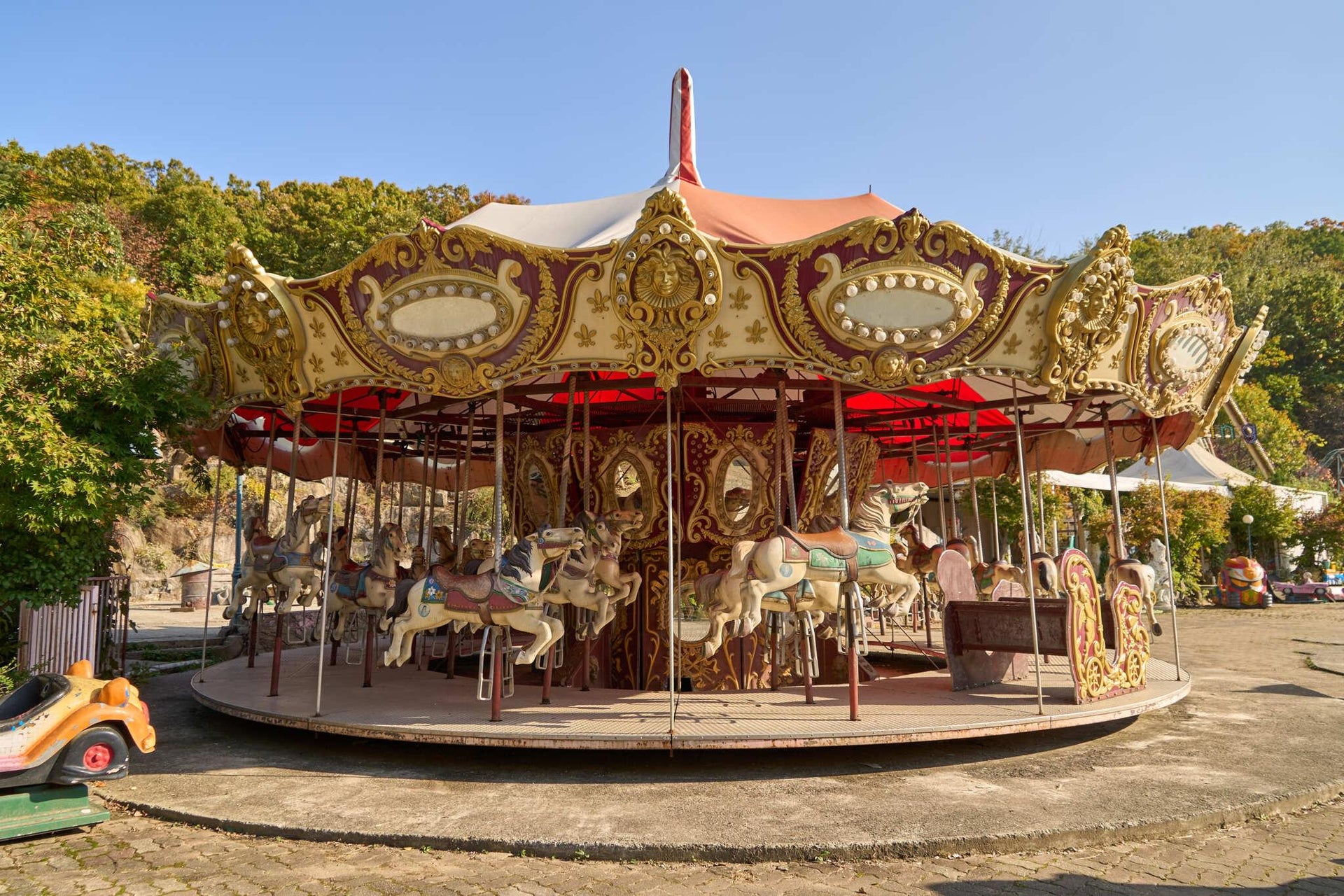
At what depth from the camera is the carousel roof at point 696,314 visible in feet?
21.9

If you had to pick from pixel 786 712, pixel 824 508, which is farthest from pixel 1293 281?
pixel 786 712

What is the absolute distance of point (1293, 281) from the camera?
157ft

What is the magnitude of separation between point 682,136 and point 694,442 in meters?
3.80

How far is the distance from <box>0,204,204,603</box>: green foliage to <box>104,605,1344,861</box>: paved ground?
1929 millimetres

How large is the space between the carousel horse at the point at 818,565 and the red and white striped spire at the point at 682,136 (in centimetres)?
453

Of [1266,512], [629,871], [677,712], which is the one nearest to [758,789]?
[677,712]

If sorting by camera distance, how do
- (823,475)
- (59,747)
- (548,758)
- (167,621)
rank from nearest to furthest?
(59,747), (548,758), (823,475), (167,621)

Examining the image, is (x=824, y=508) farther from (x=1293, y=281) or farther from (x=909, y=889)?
(x=1293, y=281)

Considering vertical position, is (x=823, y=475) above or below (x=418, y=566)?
above

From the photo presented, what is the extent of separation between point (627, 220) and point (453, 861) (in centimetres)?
575

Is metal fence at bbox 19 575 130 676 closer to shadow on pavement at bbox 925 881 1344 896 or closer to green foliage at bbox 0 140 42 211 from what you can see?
shadow on pavement at bbox 925 881 1344 896

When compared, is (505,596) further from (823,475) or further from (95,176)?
(95,176)

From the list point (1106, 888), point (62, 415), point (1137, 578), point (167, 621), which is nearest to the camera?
point (1106, 888)

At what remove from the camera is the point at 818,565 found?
23.4 feet
